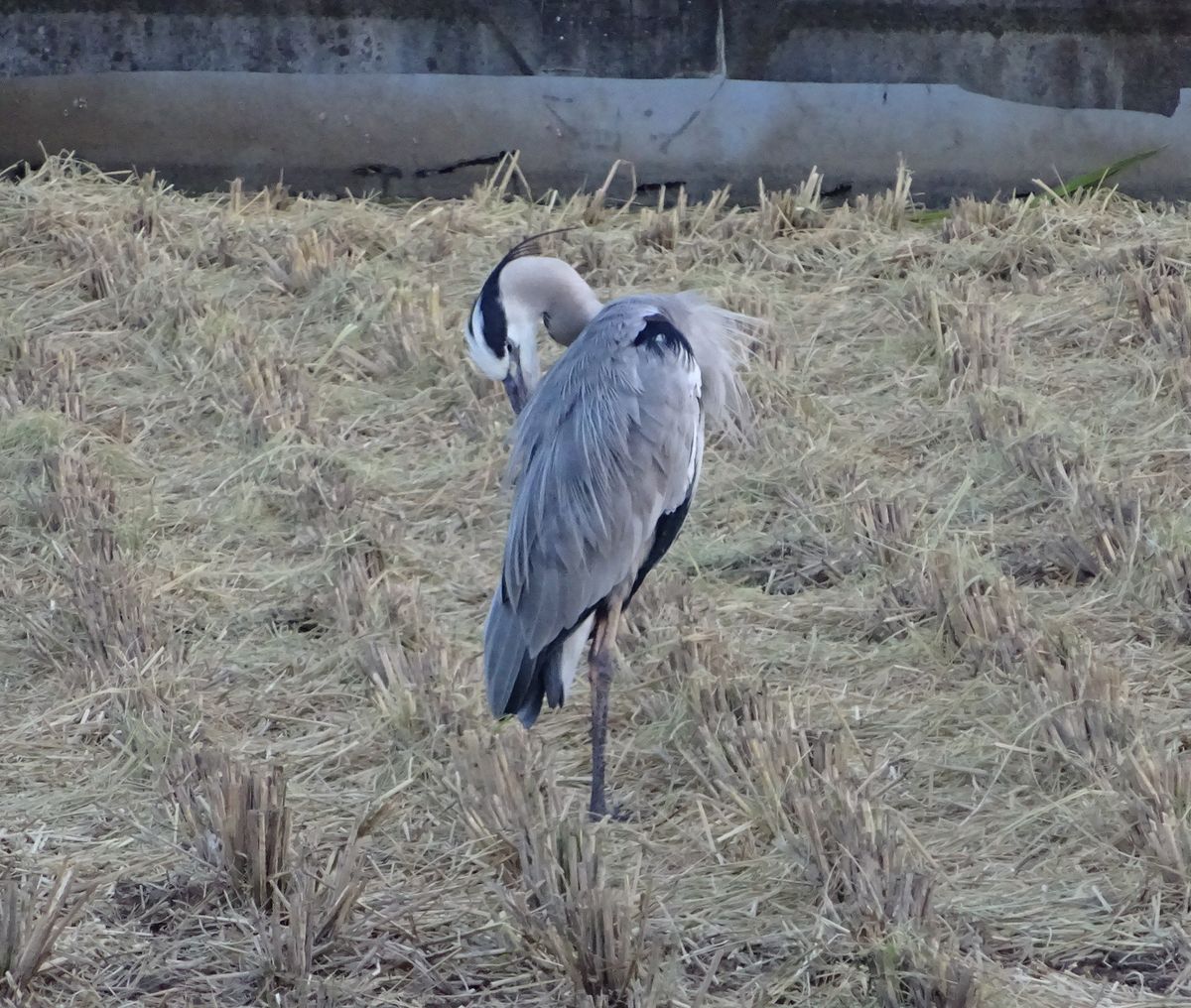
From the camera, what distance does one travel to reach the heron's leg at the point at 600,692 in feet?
11.8

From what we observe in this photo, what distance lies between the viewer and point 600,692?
3781 millimetres

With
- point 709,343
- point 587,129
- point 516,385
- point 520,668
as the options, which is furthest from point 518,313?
point 587,129

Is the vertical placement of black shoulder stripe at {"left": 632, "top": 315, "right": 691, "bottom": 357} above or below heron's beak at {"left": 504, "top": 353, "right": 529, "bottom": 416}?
above

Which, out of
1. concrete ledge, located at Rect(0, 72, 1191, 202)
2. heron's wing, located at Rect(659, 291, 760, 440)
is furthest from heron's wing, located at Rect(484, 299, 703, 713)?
concrete ledge, located at Rect(0, 72, 1191, 202)

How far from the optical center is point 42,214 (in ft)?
22.9

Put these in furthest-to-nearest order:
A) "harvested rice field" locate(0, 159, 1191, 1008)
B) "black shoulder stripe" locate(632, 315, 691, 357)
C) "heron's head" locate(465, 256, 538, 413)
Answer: "heron's head" locate(465, 256, 538, 413) → "black shoulder stripe" locate(632, 315, 691, 357) → "harvested rice field" locate(0, 159, 1191, 1008)

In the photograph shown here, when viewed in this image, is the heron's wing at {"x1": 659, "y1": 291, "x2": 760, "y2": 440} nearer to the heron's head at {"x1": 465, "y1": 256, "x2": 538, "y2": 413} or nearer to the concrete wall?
the heron's head at {"x1": 465, "y1": 256, "x2": 538, "y2": 413}

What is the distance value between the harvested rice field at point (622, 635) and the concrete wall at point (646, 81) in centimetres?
31

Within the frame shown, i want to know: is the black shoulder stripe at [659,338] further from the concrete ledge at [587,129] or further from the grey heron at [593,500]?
the concrete ledge at [587,129]

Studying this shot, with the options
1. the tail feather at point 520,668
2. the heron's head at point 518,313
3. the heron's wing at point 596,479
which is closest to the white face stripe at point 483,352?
the heron's head at point 518,313

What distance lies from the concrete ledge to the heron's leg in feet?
12.6

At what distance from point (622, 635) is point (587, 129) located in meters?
3.59

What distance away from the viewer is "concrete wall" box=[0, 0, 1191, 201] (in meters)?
7.20

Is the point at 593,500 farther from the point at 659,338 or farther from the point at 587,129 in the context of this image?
the point at 587,129
